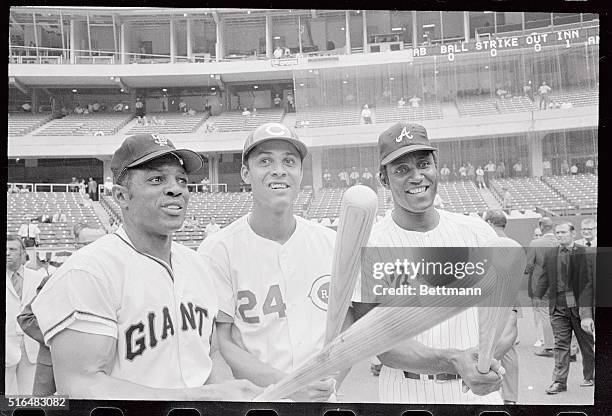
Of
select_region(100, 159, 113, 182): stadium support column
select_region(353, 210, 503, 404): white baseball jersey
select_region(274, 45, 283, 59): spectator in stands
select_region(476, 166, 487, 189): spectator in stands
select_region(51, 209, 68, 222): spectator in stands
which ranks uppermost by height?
select_region(274, 45, 283, 59): spectator in stands

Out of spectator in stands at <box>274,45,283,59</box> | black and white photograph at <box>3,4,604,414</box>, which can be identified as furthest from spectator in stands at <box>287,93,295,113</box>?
spectator in stands at <box>274,45,283,59</box>

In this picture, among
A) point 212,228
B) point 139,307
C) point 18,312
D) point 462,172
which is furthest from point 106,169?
point 462,172

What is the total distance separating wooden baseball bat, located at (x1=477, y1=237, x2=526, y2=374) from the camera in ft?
9.77

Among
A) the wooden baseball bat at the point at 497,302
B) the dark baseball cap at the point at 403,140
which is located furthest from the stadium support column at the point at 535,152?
the dark baseball cap at the point at 403,140

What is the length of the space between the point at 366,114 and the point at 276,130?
0.46m

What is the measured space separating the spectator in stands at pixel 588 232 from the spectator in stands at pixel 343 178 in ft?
3.79

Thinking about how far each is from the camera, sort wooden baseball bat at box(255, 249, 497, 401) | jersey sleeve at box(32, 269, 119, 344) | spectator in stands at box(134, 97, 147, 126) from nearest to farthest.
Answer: jersey sleeve at box(32, 269, 119, 344) → wooden baseball bat at box(255, 249, 497, 401) → spectator in stands at box(134, 97, 147, 126)

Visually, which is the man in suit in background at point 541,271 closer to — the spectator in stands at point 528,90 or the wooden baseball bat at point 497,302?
the wooden baseball bat at point 497,302

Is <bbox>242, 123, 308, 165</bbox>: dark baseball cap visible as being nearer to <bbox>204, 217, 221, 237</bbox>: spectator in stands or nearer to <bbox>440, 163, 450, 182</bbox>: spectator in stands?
<bbox>204, 217, 221, 237</bbox>: spectator in stands

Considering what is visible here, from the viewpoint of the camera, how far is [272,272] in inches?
119

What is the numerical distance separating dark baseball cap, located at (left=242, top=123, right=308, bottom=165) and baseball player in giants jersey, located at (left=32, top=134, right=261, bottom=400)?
25 centimetres

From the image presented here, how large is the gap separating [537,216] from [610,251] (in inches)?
16.7

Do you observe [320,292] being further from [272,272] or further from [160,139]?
[160,139]

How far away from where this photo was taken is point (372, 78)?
121 inches
